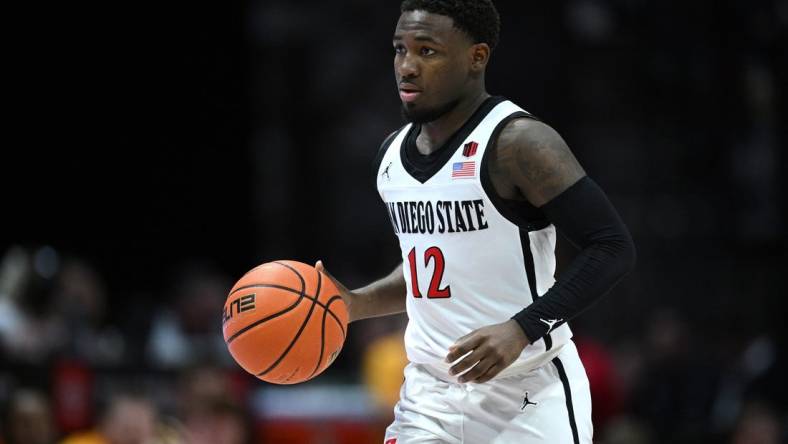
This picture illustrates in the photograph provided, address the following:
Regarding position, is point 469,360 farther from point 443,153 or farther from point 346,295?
point 346,295

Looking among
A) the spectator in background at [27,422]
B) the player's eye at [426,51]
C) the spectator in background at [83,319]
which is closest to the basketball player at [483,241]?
the player's eye at [426,51]

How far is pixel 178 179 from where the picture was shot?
17.2 metres

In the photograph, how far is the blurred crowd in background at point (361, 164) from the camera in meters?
13.7

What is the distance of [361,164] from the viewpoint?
677 inches

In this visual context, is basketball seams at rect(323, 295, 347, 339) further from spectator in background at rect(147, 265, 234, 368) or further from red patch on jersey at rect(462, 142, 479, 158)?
spectator in background at rect(147, 265, 234, 368)

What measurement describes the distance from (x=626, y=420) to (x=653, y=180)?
5.27 meters

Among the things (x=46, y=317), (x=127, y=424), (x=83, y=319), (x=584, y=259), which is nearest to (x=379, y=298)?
(x=584, y=259)

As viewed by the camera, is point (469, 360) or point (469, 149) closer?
point (469, 360)

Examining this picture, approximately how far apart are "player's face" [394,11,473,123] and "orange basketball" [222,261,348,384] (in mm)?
891

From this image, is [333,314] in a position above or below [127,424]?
above

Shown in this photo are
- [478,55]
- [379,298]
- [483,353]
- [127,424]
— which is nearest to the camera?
[483,353]

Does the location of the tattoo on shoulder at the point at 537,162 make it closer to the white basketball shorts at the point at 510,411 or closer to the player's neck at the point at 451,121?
the player's neck at the point at 451,121

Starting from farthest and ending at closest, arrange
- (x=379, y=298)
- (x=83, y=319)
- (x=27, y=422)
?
(x=83, y=319) < (x=27, y=422) < (x=379, y=298)

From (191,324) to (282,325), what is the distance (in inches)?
356
